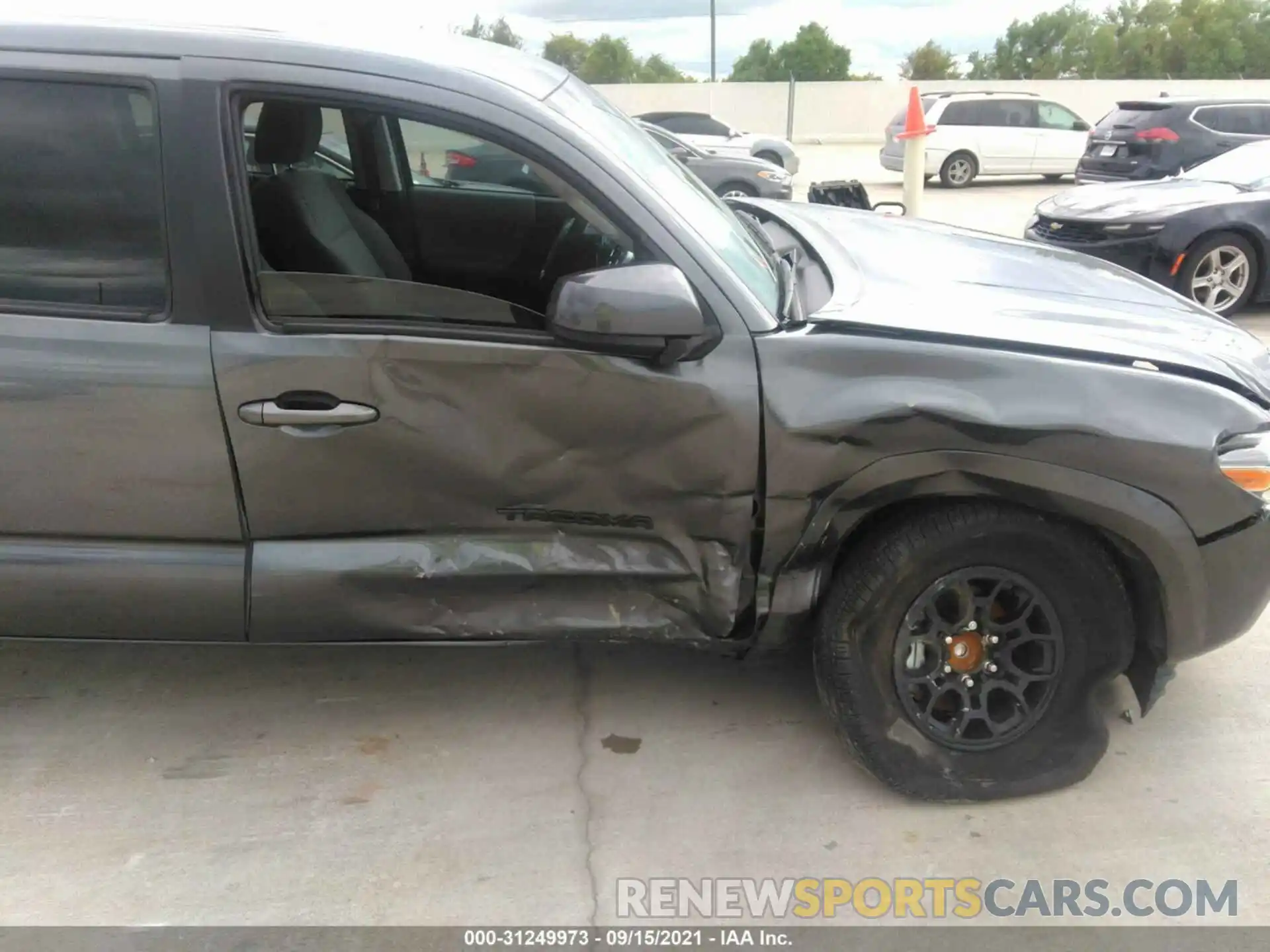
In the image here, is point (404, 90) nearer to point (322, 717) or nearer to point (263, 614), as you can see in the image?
point (263, 614)

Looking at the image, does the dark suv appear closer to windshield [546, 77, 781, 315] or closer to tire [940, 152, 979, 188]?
tire [940, 152, 979, 188]

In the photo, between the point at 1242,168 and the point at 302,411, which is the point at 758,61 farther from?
the point at 302,411

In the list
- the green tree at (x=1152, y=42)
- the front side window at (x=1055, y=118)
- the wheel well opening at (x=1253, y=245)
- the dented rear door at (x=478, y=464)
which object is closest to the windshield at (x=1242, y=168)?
the wheel well opening at (x=1253, y=245)

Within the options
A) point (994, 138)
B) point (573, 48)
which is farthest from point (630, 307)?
point (573, 48)

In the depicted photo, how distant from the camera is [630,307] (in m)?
2.35

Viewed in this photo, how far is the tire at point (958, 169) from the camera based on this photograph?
18156 millimetres

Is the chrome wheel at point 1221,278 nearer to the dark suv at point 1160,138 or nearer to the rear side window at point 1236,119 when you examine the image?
the dark suv at point 1160,138

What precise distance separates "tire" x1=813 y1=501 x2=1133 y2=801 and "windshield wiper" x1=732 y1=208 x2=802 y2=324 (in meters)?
0.59

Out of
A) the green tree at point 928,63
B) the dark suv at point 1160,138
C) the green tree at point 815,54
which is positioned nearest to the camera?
the dark suv at point 1160,138

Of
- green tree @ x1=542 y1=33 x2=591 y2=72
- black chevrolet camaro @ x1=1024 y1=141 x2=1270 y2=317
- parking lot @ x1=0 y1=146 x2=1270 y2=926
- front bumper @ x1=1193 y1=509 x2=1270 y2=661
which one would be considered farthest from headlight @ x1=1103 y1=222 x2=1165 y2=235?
green tree @ x1=542 y1=33 x2=591 y2=72

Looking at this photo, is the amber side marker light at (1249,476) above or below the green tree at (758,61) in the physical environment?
A: below

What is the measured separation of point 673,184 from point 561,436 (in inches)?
32.2

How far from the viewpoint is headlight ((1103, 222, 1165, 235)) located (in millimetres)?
7117
